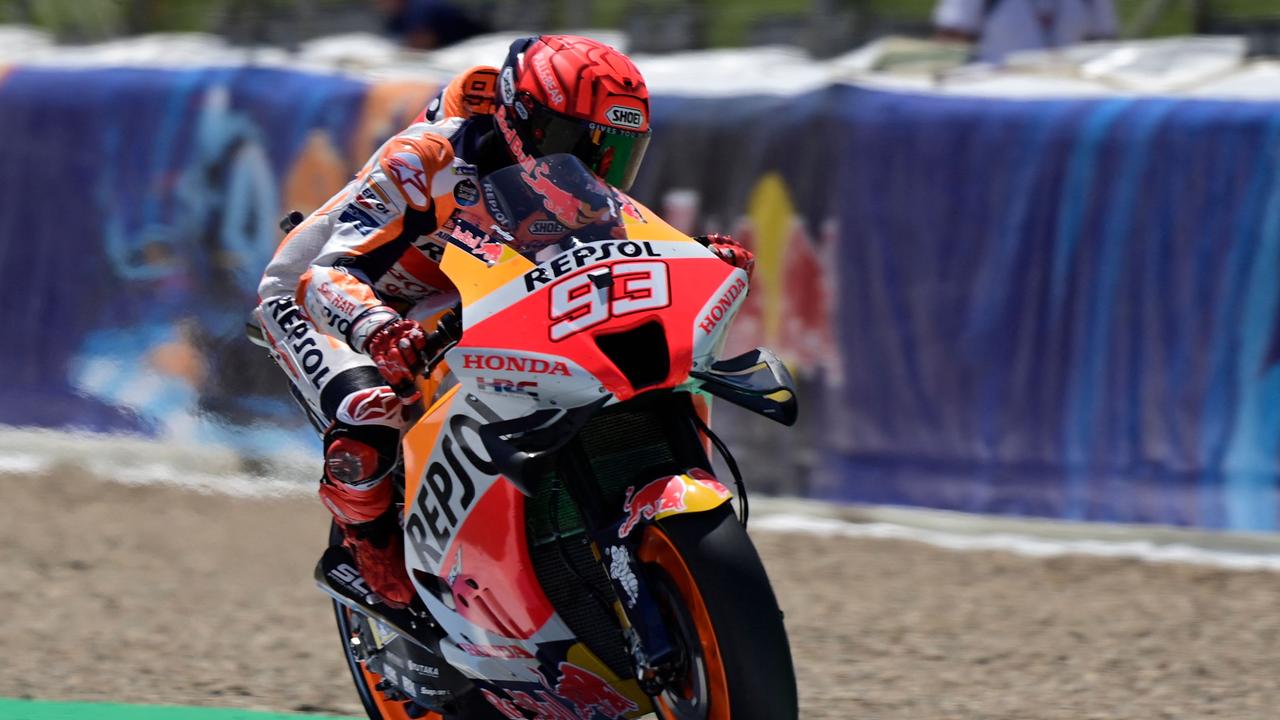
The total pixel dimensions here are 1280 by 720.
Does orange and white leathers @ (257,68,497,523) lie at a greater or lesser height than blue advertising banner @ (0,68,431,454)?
greater

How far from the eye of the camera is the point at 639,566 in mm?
3529

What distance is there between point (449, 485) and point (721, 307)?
2.40ft

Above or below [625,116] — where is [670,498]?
below

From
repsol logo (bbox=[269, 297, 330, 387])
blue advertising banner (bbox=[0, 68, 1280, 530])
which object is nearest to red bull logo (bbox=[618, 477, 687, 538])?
repsol logo (bbox=[269, 297, 330, 387])

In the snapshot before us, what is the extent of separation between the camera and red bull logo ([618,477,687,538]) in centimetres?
347

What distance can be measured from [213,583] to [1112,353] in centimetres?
379

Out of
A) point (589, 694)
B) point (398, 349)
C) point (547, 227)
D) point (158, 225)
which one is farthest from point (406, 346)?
point (158, 225)

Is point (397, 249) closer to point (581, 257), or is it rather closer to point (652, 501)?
point (581, 257)

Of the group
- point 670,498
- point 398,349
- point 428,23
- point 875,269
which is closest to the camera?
point 670,498

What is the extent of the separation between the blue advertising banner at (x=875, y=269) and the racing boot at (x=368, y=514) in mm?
3788

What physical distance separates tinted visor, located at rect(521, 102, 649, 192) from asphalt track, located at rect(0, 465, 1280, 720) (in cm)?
183

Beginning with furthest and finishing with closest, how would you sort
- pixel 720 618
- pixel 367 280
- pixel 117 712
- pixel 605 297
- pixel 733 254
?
1. pixel 117 712
2. pixel 367 280
3. pixel 733 254
4. pixel 605 297
5. pixel 720 618

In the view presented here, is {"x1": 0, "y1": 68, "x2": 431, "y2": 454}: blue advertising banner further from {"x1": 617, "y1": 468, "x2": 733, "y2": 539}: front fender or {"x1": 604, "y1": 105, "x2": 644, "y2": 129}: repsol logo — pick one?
{"x1": 617, "y1": 468, "x2": 733, "y2": 539}: front fender

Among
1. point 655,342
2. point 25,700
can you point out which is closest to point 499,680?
point 655,342
